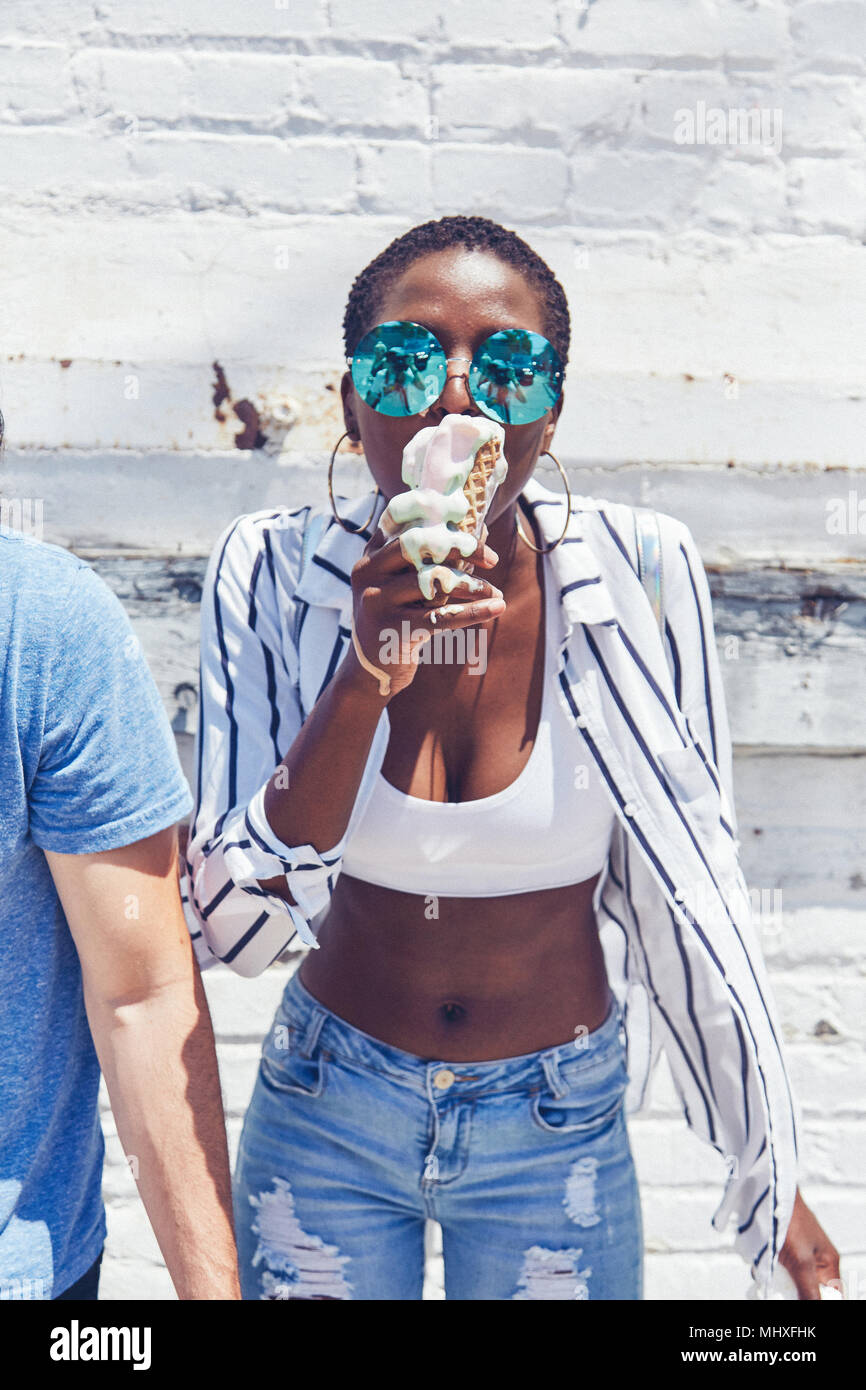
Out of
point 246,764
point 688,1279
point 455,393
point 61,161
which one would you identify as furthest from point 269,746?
point 688,1279

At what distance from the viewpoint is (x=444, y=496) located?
1175 millimetres

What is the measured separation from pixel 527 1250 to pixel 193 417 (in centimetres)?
150

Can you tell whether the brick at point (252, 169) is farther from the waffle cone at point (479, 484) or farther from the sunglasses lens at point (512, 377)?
the waffle cone at point (479, 484)

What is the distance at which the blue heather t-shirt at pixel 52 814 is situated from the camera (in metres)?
1.10

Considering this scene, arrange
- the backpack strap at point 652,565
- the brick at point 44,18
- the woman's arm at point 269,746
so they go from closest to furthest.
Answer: the woman's arm at point 269,746 < the backpack strap at point 652,565 < the brick at point 44,18

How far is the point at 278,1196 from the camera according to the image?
1.49m

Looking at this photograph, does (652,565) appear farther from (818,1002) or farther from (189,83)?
(189,83)

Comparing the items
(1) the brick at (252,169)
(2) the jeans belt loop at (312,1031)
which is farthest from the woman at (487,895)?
(1) the brick at (252,169)

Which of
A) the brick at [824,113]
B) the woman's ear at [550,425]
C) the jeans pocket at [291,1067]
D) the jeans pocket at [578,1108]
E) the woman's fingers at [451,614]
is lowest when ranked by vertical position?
the jeans pocket at [578,1108]

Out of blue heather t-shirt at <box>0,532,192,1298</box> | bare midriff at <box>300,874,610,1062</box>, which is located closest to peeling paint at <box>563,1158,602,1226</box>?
bare midriff at <box>300,874,610,1062</box>

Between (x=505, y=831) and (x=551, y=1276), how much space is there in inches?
23.4

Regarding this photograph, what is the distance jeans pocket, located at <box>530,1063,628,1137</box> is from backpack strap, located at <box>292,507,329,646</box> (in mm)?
692
